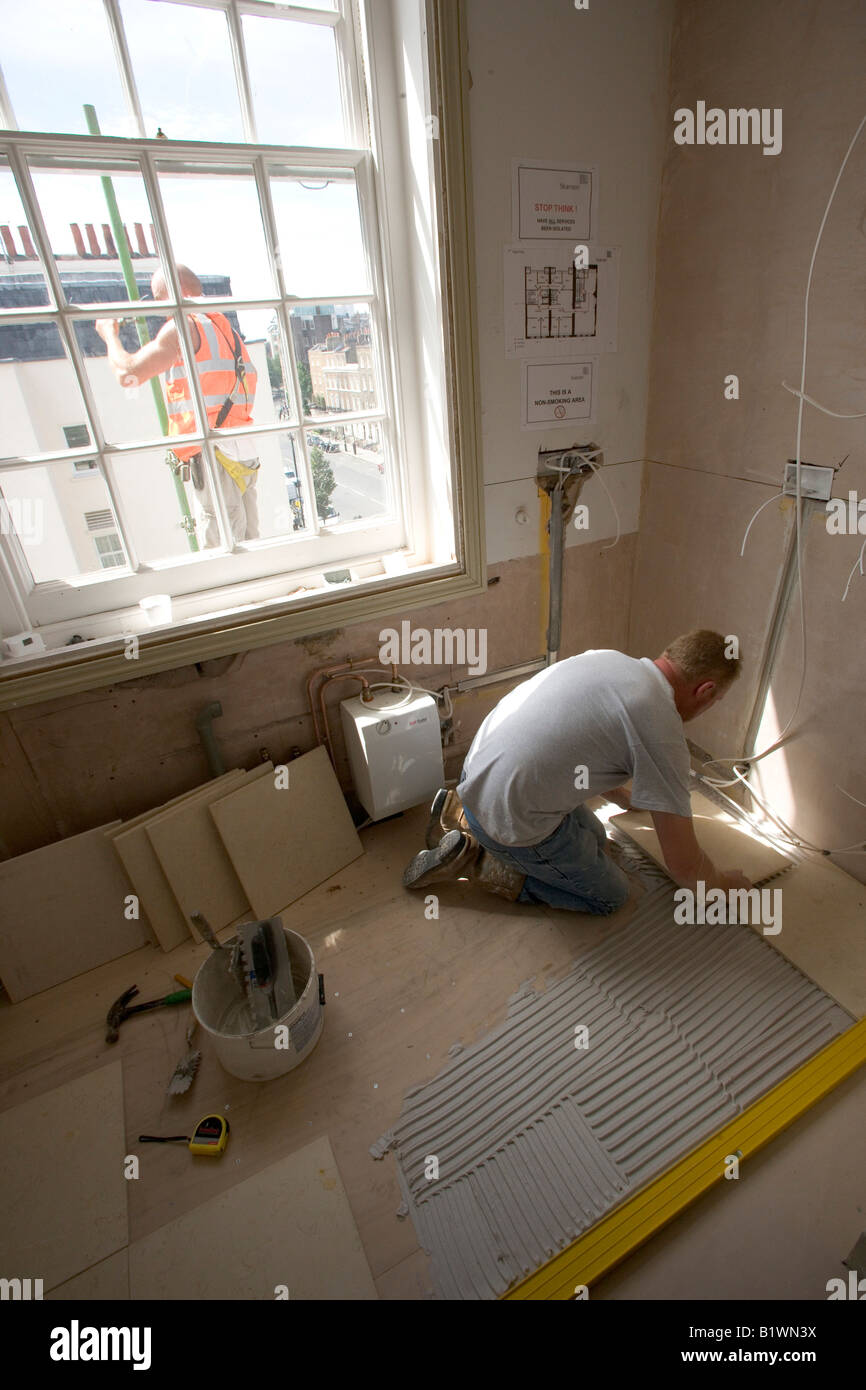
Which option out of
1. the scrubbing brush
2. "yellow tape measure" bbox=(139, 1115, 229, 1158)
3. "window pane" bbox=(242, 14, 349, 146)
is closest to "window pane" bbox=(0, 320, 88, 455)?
"window pane" bbox=(242, 14, 349, 146)

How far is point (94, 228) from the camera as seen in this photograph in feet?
5.21

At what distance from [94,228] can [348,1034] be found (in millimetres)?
2105

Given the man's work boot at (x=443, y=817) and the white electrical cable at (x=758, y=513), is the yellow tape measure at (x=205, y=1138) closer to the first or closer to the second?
the man's work boot at (x=443, y=817)

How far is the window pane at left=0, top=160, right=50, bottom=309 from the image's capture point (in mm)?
1492

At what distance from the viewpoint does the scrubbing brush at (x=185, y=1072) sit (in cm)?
155

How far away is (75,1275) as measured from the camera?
4.21ft

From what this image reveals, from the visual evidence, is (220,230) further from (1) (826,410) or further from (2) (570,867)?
(2) (570,867)

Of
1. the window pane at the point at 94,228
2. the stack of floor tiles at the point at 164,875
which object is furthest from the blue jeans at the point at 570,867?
the window pane at the point at 94,228

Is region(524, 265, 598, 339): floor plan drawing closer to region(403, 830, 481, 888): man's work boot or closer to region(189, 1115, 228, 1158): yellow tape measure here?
region(403, 830, 481, 888): man's work boot

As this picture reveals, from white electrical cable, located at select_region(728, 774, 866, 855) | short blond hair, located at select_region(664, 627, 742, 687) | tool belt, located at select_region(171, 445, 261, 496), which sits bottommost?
white electrical cable, located at select_region(728, 774, 866, 855)

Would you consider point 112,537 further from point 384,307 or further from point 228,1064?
point 228,1064

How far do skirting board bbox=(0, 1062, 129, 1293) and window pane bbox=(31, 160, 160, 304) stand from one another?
196 centimetres
